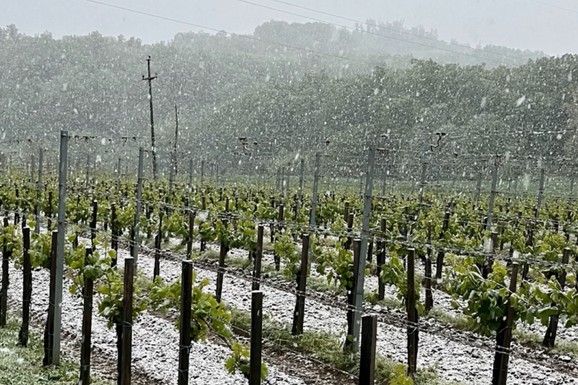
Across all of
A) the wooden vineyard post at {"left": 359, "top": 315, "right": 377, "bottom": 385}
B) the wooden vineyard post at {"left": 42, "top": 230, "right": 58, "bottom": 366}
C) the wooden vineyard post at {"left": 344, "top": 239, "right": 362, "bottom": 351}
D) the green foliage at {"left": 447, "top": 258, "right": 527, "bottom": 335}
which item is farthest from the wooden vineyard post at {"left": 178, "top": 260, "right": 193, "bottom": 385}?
the wooden vineyard post at {"left": 344, "top": 239, "right": 362, "bottom": 351}

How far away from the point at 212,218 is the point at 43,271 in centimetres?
334

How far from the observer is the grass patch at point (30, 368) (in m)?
6.43

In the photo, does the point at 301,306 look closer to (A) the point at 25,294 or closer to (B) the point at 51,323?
(B) the point at 51,323

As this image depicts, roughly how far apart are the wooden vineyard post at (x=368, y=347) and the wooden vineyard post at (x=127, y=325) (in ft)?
8.43

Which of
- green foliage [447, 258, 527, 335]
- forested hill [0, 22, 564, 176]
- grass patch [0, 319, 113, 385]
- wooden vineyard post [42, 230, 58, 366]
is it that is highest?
forested hill [0, 22, 564, 176]

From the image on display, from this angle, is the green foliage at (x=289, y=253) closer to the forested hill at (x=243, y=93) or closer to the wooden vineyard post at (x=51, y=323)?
the wooden vineyard post at (x=51, y=323)

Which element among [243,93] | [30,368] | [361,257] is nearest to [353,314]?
[361,257]

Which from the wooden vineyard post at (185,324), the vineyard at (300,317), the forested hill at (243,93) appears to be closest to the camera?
the wooden vineyard post at (185,324)

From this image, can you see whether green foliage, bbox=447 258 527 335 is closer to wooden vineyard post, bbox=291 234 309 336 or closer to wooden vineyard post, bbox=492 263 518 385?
wooden vineyard post, bbox=492 263 518 385

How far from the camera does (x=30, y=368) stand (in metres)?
6.95

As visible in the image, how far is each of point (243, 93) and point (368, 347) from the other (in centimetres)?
7075

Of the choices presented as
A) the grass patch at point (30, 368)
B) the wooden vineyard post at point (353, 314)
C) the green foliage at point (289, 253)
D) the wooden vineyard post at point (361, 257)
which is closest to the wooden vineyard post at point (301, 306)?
the green foliage at point (289, 253)

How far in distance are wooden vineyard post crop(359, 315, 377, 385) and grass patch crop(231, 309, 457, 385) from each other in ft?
7.78

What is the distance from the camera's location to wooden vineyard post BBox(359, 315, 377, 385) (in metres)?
4.33
